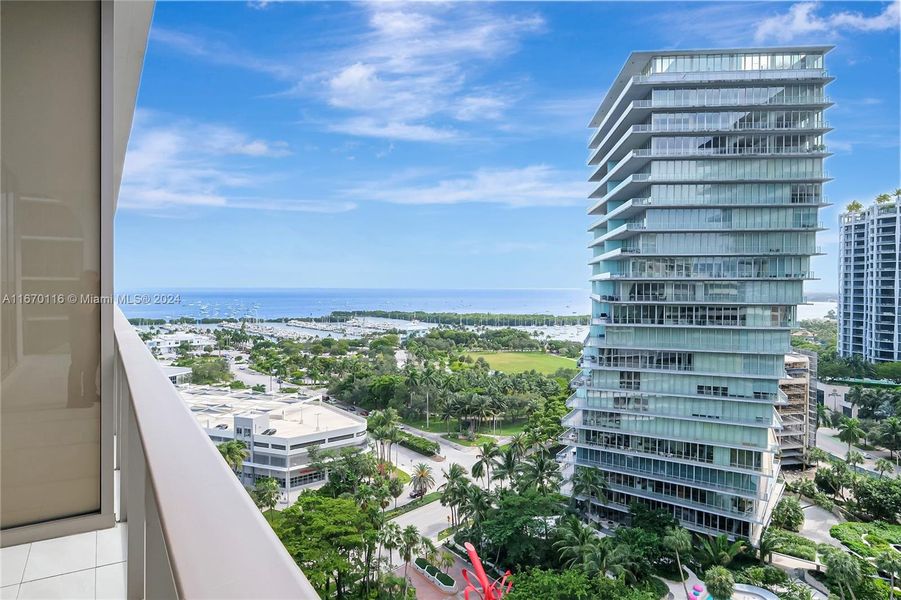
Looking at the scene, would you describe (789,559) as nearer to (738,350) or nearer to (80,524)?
(738,350)

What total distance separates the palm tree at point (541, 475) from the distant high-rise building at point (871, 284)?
1694 centimetres

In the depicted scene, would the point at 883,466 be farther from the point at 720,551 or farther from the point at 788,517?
the point at 720,551

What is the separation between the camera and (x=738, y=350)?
14.8 m

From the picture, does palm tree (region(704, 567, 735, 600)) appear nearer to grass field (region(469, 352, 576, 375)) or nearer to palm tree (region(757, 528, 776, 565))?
palm tree (region(757, 528, 776, 565))

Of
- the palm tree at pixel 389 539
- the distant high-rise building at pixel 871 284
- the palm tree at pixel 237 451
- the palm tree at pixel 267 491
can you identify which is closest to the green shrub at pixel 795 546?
the palm tree at pixel 389 539

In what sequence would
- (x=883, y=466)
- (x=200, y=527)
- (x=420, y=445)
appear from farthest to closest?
1. (x=420, y=445)
2. (x=883, y=466)
3. (x=200, y=527)

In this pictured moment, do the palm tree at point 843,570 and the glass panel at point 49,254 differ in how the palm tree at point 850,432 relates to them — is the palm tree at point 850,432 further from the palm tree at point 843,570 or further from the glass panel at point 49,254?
the glass panel at point 49,254

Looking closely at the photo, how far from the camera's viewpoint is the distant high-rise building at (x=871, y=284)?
22.4 m

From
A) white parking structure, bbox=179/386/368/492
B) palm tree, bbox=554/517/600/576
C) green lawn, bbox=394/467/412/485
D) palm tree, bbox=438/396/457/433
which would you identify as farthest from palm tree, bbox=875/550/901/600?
white parking structure, bbox=179/386/368/492

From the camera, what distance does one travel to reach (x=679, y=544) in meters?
12.4

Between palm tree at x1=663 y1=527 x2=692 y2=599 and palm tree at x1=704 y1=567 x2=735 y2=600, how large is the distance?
110cm

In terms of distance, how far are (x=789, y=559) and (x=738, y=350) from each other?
5.50 metres

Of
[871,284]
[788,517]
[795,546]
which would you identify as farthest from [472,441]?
[871,284]

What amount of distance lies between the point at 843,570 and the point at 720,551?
99.2 inches
